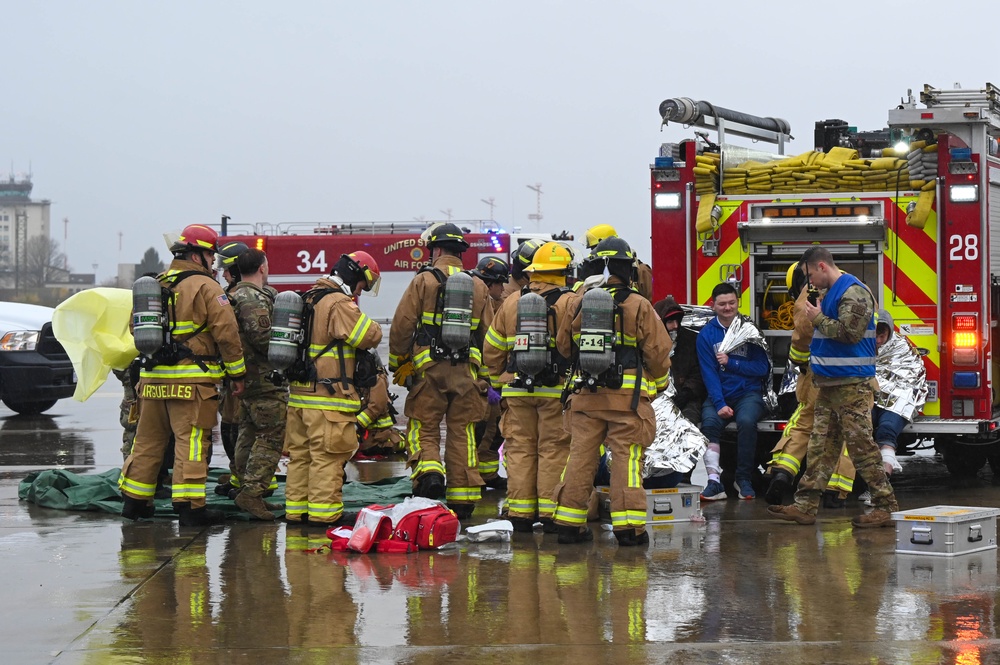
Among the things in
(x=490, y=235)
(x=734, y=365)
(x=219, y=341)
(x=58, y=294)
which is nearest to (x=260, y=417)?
(x=219, y=341)

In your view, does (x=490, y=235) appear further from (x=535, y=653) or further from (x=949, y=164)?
(x=535, y=653)

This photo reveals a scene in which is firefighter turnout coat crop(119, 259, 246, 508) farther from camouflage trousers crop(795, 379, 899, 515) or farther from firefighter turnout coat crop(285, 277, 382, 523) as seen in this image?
camouflage trousers crop(795, 379, 899, 515)

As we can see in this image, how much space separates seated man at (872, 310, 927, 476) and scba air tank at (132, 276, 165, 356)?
4663 millimetres

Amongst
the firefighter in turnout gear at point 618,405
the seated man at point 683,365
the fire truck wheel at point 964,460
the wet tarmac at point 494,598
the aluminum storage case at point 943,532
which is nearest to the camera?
the wet tarmac at point 494,598

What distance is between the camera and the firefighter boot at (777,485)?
29.6 ft

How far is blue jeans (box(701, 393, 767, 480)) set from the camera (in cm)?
949

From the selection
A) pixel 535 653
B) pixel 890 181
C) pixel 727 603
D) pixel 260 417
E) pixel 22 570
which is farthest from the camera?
pixel 890 181

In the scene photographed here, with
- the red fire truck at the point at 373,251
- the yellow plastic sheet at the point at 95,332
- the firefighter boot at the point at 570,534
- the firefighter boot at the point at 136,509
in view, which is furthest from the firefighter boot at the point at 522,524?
the red fire truck at the point at 373,251

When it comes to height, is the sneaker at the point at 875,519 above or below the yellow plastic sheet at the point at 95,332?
below

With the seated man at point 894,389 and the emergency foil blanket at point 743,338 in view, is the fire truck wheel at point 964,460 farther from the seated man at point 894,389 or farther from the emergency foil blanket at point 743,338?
the emergency foil blanket at point 743,338

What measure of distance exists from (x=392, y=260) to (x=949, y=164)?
17475 mm

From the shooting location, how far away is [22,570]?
7.01 metres

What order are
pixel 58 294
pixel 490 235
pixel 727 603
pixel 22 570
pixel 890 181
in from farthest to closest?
pixel 58 294, pixel 490 235, pixel 890 181, pixel 22 570, pixel 727 603

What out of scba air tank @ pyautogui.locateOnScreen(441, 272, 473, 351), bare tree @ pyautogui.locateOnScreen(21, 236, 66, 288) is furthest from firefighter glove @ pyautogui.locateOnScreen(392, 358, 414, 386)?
bare tree @ pyautogui.locateOnScreen(21, 236, 66, 288)
